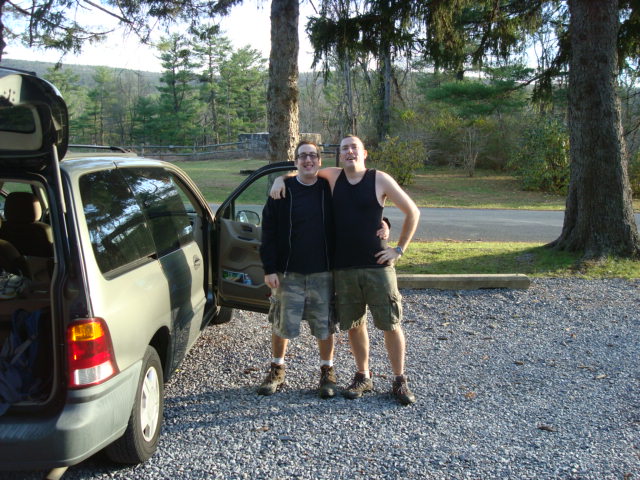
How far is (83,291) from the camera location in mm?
2680

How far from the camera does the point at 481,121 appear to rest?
27.7m

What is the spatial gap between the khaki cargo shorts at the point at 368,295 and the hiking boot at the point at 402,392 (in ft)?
1.35

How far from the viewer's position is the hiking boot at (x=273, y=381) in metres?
4.20

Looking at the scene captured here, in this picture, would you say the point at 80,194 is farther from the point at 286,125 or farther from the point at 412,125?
the point at 412,125

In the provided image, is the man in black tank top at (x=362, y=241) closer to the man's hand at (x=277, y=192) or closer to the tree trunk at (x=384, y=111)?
the man's hand at (x=277, y=192)

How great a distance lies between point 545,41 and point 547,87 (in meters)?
0.97

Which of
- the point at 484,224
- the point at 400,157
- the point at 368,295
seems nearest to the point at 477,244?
the point at 484,224

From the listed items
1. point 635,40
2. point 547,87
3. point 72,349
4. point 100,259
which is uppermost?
point 635,40

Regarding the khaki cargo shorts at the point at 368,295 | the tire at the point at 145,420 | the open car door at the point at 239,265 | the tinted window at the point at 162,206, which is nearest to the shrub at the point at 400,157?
the open car door at the point at 239,265

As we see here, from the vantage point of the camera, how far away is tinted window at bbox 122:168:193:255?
12.3 feet

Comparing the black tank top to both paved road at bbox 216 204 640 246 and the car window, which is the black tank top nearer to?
paved road at bbox 216 204 640 246

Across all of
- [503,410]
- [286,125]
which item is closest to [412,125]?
[286,125]

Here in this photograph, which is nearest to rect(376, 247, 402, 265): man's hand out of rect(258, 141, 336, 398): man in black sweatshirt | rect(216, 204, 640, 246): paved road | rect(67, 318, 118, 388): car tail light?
rect(258, 141, 336, 398): man in black sweatshirt

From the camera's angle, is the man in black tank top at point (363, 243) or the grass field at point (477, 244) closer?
the man in black tank top at point (363, 243)
